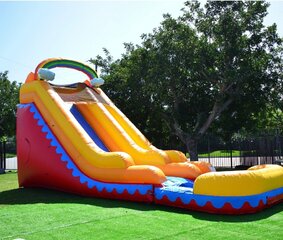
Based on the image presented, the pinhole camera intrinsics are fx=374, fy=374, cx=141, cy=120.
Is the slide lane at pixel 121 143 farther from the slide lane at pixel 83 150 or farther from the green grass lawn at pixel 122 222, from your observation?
the green grass lawn at pixel 122 222

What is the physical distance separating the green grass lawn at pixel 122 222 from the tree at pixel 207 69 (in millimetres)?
8715

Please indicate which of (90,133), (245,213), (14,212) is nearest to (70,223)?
(14,212)

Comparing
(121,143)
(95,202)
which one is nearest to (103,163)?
(95,202)

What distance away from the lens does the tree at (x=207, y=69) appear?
565 inches

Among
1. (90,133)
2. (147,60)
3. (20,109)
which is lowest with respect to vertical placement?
(90,133)

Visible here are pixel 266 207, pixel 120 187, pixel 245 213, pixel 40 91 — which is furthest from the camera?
pixel 40 91

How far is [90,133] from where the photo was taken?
30.5 feet

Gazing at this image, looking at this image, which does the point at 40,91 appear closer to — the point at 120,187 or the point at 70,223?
the point at 120,187

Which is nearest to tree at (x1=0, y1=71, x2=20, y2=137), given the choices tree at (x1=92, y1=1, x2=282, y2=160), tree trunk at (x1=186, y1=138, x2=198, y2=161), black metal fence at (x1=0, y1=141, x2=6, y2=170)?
black metal fence at (x1=0, y1=141, x2=6, y2=170)

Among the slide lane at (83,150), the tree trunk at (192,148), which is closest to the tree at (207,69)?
the tree trunk at (192,148)

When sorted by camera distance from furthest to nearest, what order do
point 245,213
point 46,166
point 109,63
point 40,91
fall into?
1. point 109,63
2. point 40,91
3. point 46,166
4. point 245,213

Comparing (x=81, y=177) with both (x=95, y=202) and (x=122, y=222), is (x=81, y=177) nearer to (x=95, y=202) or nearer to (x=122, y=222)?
(x=95, y=202)

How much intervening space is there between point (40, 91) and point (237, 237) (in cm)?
616

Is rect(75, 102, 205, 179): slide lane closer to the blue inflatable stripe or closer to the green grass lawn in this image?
the blue inflatable stripe
